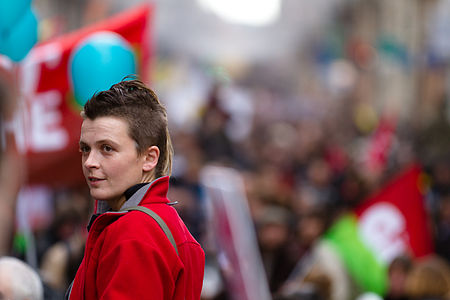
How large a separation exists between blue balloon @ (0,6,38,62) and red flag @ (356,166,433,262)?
3.34 meters

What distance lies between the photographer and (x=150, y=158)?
2.05m

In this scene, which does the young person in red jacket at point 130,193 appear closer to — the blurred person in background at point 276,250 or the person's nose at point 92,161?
the person's nose at point 92,161

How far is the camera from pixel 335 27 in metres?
53.0

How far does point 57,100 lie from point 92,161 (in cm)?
445

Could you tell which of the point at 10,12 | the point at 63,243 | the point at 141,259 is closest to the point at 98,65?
the point at 10,12

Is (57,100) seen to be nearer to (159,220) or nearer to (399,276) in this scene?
(399,276)

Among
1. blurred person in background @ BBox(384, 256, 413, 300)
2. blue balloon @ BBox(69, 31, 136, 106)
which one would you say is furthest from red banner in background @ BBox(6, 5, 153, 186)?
blurred person in background @ BBox(384, 256, 413, 300)

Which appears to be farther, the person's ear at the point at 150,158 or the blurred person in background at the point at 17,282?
the blurred person in background at the point at 17,282

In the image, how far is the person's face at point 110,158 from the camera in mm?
1981

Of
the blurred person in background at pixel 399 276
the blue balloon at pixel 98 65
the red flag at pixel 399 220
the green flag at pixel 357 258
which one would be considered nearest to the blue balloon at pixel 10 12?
the blue balloon at pixel 98 65

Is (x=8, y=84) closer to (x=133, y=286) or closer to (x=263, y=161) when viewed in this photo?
(x=133, y=286)

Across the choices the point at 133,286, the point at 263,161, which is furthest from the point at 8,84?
the point at 263,161

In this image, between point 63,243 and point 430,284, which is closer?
point 430,284

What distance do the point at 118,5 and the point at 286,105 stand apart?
729 inches
